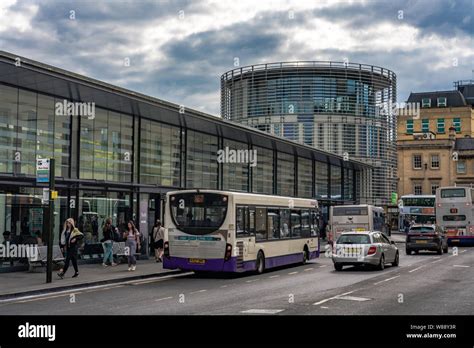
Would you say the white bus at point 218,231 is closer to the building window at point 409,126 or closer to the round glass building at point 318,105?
the round glass building at point 318,105

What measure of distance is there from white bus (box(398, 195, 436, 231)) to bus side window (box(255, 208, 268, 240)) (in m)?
52.5

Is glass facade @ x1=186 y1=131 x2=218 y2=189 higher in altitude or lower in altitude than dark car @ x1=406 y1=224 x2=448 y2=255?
higher

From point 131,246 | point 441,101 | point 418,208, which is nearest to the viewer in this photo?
point 131,246

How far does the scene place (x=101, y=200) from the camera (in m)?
26.7

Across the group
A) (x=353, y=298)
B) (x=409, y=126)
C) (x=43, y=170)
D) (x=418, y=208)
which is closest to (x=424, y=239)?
(x=353, y=298)

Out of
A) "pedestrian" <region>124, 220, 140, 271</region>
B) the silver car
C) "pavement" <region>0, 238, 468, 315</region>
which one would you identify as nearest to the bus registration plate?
"pavement" <region>0, 238, 468, 315</region>

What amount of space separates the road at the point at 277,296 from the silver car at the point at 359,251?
105 cm

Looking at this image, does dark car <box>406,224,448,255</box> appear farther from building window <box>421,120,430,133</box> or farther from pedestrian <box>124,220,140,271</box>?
building window <box>421,120,430,133</box>

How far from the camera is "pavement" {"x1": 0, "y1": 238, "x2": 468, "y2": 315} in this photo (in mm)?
13477

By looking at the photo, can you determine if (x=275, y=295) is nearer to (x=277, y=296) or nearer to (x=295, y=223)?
(x=277, y=296)

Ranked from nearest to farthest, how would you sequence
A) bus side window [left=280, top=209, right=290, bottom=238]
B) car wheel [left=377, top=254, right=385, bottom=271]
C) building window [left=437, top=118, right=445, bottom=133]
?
car wheel [left=377, top=254, right=385, bottom=271]
bus side window [left=280, top=209, right=290, bottom=238]
building window [left=437, top=118, right=445, bottom=133]

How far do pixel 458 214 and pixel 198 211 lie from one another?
105ft

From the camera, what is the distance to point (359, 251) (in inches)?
960
